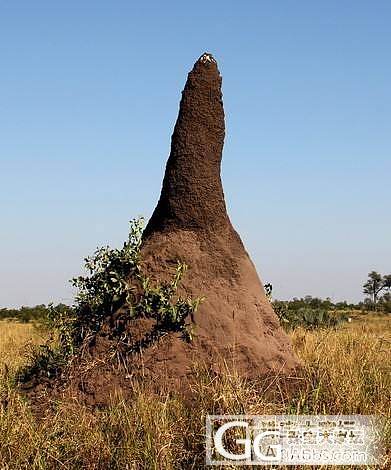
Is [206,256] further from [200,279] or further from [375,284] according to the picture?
[375,284]

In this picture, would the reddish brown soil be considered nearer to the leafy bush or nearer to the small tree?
the leafy bush

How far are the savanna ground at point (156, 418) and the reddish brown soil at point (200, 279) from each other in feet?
0.69

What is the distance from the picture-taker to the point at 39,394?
550 centimetres

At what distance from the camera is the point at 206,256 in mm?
6219

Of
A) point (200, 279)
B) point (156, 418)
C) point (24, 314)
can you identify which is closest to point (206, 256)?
point (200, 279)

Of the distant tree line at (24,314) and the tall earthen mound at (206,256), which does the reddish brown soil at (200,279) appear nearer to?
the tall earthen mound at (206,256)

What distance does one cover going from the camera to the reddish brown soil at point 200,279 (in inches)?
217

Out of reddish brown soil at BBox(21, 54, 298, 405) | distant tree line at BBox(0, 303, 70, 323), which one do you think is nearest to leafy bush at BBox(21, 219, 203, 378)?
reddish brown soil at BBox(21, 54, 298, 405)

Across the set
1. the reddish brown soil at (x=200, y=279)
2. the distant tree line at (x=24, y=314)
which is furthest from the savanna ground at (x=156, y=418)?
the distant tree line at (x=24, y=314)

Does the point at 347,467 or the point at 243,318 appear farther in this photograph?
the point at 243,318

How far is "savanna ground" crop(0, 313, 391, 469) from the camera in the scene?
4184 mm

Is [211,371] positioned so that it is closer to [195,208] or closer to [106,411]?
[106,411]

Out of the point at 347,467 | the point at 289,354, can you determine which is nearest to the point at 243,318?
the point at 289,354

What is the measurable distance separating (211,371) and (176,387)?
0.32 meters
